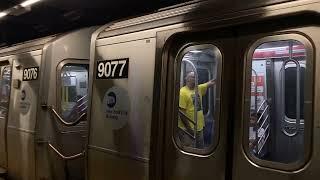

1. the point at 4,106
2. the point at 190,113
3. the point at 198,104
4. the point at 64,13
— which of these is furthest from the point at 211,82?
the point at 64,13

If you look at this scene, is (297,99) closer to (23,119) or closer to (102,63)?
(102,63)

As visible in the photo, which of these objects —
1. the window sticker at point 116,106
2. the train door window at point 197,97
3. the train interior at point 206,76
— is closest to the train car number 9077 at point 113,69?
the window sticker at point 116,106

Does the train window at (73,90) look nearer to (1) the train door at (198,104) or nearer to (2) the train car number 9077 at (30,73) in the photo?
(2) the train car number 9077 at (30,73)

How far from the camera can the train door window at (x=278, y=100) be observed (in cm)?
264

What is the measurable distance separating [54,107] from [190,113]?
2.88 m

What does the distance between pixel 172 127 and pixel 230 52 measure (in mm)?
848

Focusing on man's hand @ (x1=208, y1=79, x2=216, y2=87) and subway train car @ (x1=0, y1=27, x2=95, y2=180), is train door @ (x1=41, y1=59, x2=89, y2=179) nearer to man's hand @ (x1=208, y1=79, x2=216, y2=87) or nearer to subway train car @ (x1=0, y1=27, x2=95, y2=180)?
subway train car @ (x1=0, y1=27, x2=95, y2=180)

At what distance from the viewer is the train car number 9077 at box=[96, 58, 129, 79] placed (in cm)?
414

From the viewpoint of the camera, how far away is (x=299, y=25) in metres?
2.66

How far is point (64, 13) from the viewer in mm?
9633

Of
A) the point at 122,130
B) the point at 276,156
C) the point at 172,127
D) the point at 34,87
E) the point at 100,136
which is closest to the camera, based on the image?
the point at 276,156

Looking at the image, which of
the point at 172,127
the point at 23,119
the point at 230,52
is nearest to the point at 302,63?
the point at 230,52

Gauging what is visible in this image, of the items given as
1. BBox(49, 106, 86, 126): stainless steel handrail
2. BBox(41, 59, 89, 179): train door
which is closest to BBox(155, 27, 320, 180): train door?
BBox(49, 106, 86, 126): stainless steel handrail

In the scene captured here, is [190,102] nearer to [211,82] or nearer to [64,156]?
[211,82]
